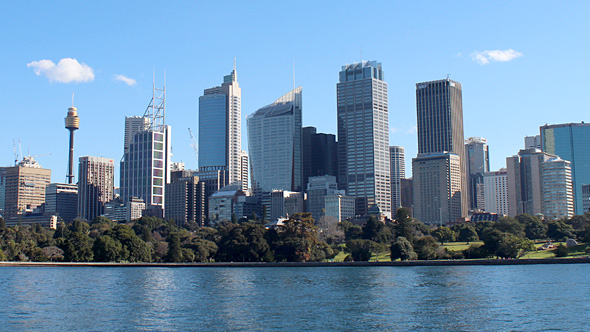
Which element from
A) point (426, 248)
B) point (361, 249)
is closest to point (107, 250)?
point (361, 249)

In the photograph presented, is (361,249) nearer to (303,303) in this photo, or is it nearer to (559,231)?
(559,231)

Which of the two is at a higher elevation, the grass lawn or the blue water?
the grass lawn

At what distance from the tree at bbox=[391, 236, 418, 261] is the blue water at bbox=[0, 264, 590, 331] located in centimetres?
4286

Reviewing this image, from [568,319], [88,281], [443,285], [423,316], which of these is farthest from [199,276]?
[568,319]

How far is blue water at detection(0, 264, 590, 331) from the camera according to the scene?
61531mm

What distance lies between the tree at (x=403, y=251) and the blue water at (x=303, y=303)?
42864mm

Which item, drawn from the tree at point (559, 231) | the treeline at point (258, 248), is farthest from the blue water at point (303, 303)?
the tree at point (559, 231)

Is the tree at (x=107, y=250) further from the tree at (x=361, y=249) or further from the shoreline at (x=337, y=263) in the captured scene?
the tree at (x=361, y=249)

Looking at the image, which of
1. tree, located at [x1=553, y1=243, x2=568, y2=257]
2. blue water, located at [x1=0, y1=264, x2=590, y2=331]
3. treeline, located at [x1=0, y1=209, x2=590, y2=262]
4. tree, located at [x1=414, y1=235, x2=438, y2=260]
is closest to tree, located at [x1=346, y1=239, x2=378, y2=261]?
treeline, located at [x1=0, y1=209, x2=590, y2=262]

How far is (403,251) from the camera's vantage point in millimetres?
158125

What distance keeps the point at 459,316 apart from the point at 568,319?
9.35m

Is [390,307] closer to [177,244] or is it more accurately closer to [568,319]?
[568,319]

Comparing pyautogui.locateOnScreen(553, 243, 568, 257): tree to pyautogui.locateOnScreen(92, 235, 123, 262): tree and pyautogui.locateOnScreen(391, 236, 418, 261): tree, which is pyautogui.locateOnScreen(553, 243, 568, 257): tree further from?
pyautogui.locateOnScreen(92, 235, 123, 262): tree

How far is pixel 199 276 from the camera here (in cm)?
12412
